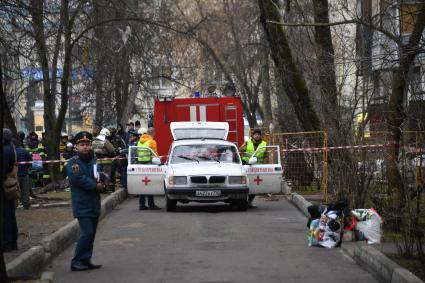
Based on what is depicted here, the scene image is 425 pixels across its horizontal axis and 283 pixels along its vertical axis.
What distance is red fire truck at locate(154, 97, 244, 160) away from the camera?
2709 centimetres

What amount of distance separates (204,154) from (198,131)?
2874 mm

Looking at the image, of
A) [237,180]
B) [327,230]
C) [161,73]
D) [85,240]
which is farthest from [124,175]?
[85,240]

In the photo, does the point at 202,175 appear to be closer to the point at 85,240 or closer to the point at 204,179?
the point at 204,179

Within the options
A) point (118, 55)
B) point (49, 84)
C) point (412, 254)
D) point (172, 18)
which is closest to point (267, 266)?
point (412, 254)

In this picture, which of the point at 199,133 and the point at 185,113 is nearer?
the point at 199,133

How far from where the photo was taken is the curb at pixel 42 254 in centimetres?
1104

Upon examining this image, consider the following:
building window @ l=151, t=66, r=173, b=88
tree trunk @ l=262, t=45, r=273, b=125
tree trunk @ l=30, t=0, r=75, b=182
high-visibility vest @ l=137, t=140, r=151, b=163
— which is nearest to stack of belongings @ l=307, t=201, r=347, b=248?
high-visibility vest @ l=137, t=140, r=151, b=163

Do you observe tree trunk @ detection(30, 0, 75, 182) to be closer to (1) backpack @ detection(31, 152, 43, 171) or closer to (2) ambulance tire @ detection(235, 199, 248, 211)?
(1) backpack @ detection(31, 152, 43, 171)

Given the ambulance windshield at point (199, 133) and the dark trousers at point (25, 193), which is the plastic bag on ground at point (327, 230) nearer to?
the dark trousers at point (25, 193)

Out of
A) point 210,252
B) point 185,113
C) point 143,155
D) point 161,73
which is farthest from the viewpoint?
point 161,73

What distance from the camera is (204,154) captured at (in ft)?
70.0

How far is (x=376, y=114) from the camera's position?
1834 cm

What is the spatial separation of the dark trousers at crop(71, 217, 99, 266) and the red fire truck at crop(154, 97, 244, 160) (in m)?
15.1

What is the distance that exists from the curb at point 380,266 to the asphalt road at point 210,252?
0.42 ft
